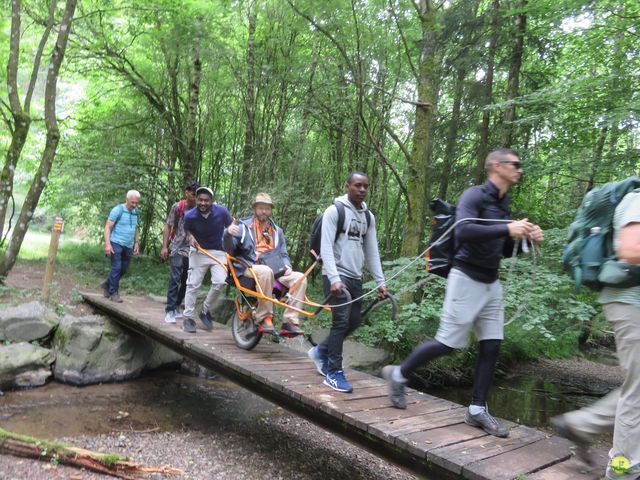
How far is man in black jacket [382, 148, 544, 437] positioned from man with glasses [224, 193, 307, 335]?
7.70ft

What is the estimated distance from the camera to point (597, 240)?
265cm

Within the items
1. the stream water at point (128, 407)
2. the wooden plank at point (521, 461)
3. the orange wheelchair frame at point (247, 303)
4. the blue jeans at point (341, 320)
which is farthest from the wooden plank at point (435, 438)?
the stream water at point (128, 407)

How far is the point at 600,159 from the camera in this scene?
7.88 metres

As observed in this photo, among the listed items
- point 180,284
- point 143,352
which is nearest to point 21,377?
point 143,352

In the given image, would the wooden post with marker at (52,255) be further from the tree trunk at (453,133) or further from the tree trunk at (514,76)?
the tree trunk at (514,76)

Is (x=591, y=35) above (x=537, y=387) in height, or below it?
above

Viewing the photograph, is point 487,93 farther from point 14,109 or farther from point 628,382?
point 14,109

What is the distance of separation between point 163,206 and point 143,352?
23.2 feet

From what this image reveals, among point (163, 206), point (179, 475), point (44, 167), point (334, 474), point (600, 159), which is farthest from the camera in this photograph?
point (163, 206)

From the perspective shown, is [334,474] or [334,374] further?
[334,474]

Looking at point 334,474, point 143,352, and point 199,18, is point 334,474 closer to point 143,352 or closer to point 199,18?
point 143,352

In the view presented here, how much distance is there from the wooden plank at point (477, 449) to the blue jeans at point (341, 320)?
1412 millimetres

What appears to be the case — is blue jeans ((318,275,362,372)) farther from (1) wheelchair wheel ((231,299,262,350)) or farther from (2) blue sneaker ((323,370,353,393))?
(1) wheelchair wheel ((231,299,262,350))

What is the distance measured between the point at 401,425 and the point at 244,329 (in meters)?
3.00
